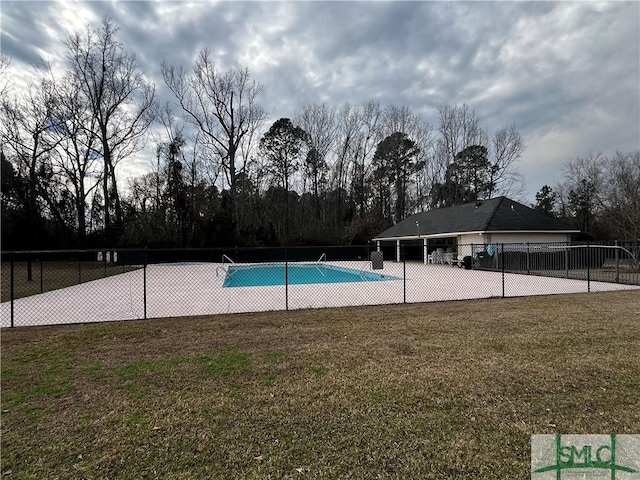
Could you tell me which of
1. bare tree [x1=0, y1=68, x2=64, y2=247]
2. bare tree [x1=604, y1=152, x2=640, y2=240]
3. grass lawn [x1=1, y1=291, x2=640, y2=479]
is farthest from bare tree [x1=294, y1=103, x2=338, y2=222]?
grass lawn [x1=1, y1=291, x2=640, y2=479]

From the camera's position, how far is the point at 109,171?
93.0 ft

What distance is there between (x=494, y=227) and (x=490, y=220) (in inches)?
26.6

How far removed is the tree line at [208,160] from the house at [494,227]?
31.6ft

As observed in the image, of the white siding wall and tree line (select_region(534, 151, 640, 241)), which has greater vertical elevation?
tree line (select_region(534, 151, 640, 241))

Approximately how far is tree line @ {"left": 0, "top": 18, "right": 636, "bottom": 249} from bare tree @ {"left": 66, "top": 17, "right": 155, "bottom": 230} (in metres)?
0.08

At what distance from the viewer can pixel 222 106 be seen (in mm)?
30688

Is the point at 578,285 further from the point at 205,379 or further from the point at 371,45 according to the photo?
the point at 205,379

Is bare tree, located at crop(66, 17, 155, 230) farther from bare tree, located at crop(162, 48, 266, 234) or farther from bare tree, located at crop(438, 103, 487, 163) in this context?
bare tree, located at crop(438, 103, 487, 163)

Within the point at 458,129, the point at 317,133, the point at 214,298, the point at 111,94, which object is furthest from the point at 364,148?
the point at 214,298

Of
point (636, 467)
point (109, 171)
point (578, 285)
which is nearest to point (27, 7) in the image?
point (636, 467)

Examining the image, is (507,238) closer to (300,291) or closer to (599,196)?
(300,291)

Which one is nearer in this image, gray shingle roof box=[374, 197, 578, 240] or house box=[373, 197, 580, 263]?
house box=[373, 197, 580, 263]

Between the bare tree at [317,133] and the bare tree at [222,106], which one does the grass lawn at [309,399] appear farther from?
the bare tree at [317,133]

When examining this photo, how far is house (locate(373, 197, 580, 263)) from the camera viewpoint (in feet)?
59.2
